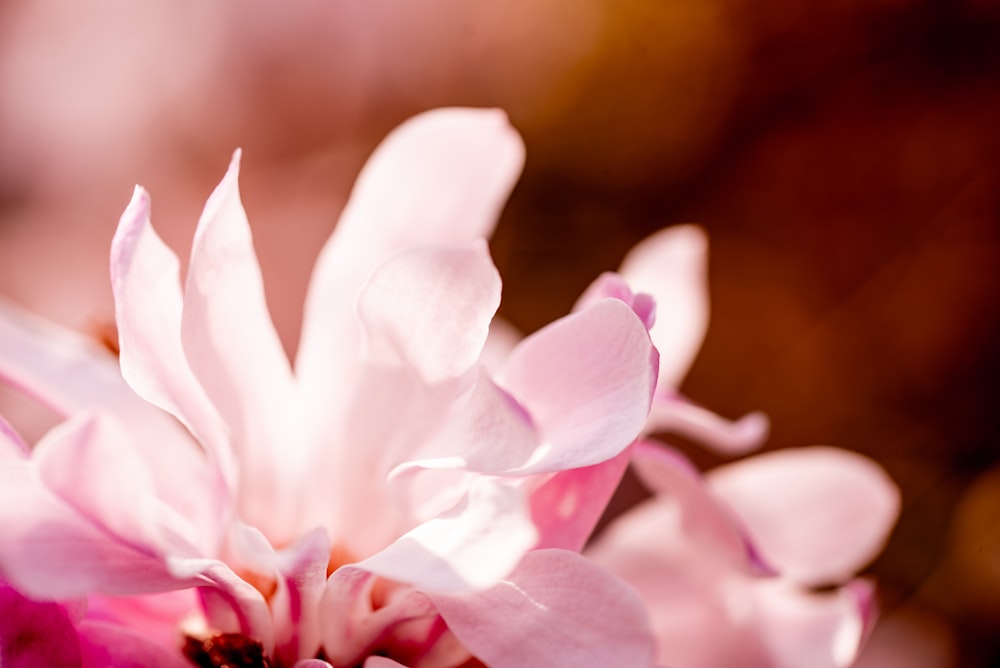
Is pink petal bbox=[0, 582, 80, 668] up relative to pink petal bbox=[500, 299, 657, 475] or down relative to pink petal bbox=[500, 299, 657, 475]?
down

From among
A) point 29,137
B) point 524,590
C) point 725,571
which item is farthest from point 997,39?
point 29,137

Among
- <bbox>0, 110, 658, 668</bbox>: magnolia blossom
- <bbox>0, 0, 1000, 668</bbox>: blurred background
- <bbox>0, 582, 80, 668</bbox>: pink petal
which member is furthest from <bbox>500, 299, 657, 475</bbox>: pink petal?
<bbox>0, 0, 1000, 668</bbox>: blurred background

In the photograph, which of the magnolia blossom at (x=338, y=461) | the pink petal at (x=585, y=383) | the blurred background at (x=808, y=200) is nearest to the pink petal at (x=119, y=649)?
the magnolia blossom at (x=338, y=461)

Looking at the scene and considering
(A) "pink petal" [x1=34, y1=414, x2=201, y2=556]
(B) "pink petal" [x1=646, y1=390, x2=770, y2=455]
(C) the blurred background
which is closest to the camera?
(A) "pink petal" [x1=34, y1=414, x2=201, y2=556]

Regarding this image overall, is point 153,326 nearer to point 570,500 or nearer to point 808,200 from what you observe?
point 570,500

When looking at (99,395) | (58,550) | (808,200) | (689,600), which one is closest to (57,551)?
(58,550)

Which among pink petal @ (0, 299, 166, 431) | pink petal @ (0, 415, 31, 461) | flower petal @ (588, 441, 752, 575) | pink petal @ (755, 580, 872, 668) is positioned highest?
pink petal @ (0, 415, 31, 461)

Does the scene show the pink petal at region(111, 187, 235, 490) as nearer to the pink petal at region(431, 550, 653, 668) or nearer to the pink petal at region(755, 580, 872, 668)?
the pink petal at region(431, 550, 653, 668)

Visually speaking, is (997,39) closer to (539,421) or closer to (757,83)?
(757,83)
